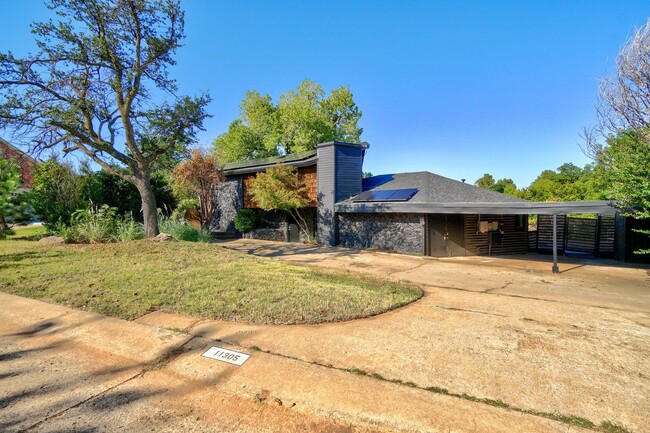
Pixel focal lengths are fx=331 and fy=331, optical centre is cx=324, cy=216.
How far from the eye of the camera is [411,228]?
42.2 ft

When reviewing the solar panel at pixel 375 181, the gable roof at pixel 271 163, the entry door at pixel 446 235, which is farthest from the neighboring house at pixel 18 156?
the entry door at pixel 446 235

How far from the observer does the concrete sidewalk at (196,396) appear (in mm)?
2396

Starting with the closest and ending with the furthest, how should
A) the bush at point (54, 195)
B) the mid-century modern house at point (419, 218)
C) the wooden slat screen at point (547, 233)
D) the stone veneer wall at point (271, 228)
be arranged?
the mid-century modern house at point (419, 218) → the bush at point (54, 195) → the wooden slat screen at point (547, 233) → the stone veneer wall at point (271, 228)

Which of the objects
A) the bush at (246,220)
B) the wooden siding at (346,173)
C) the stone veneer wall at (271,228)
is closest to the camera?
the wooden siding at (346,173)

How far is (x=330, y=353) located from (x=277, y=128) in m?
33.5

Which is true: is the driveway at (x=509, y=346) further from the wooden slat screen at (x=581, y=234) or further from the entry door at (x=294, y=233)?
the entry door at (x=294, y=233)

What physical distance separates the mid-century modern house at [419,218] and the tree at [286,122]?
16852 mm

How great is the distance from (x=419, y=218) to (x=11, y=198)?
1417 cm

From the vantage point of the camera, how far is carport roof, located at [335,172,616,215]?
Result: 8.99 meters

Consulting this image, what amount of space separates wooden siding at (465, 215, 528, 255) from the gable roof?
293 inches

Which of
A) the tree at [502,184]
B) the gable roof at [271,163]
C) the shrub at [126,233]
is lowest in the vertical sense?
the shrub at [126,233]

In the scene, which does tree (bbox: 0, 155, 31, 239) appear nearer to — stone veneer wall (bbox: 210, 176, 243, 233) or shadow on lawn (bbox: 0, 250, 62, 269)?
shadow on lawn (bbox: 0, 250, 62, 269)

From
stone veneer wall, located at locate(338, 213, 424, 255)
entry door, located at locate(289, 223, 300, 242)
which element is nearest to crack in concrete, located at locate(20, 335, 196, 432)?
stone veneer wall, located at locate(338, 213, 424, 255)

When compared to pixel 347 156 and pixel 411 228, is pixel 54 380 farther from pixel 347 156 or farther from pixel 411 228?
pixel 347 156
